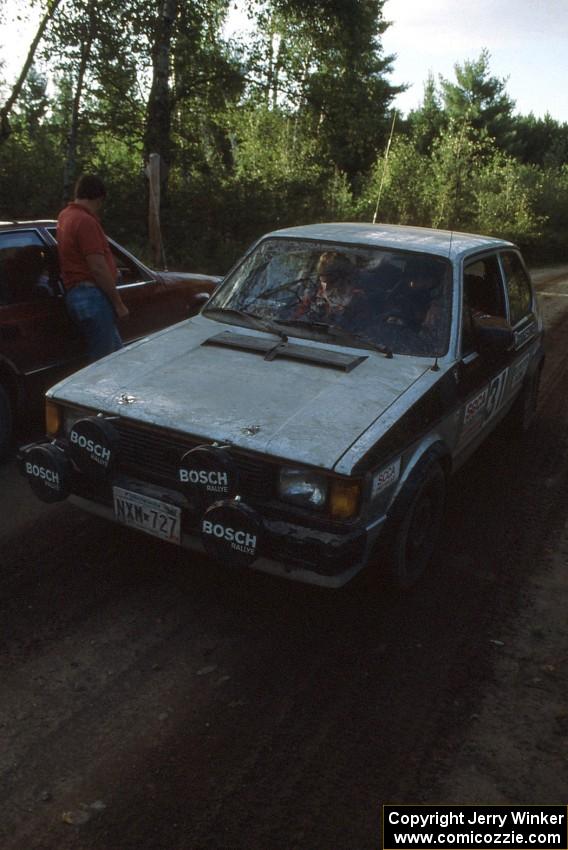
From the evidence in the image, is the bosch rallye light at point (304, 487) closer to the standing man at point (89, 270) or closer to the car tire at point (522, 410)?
the standing man at point (89, 270)

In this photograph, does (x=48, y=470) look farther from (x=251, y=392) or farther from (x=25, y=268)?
(x=25, y=268)

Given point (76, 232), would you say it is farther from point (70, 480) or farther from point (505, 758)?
point (505, 758)

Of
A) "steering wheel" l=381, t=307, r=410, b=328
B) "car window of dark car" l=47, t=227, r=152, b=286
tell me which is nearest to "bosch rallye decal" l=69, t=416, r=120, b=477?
"steering wheel" l=381, t=307, r=410, b=328

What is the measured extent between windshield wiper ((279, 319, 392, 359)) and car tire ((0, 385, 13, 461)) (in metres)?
2.26

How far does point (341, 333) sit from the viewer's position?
14.0 ft

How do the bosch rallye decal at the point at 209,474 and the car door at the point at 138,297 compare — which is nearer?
the bosch rallye decal at the point at 209,474

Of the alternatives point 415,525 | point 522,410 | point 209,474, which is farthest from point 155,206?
point 209,474

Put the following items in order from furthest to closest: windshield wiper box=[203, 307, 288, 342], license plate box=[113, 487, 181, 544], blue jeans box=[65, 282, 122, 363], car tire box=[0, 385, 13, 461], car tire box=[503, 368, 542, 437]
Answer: car tire box=[503, 368, 542, 437]
blue jeans box=[65, 282, 122, 363]
car tire box=[0, 385, 13, 461]
windshield wiper box=[203, 307, 288, 342]
license plate box=[113, 487, 181, 544]

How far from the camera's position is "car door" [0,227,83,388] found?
5.35 m

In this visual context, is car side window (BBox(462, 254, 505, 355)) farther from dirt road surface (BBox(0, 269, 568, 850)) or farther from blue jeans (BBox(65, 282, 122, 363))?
blue jeans (BBox(65, 282, 122, 363))

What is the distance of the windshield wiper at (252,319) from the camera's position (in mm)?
4371

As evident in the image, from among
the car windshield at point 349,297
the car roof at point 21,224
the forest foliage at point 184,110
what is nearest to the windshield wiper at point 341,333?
the car windshield at point 349,297

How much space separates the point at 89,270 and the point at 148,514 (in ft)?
8.86

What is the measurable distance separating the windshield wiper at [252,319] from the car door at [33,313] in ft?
4.96
